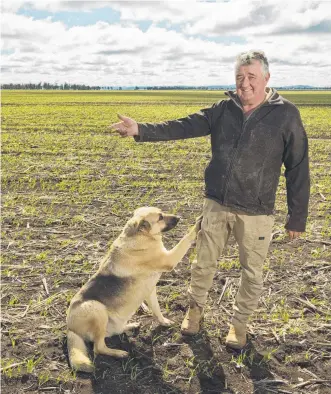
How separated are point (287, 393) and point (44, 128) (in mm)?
23783

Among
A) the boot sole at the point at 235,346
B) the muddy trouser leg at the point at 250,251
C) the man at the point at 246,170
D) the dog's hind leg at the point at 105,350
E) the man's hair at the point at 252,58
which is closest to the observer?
the man's hair at the point at 252,58

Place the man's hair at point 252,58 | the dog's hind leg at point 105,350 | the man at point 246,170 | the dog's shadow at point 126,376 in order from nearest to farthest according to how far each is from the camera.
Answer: the dog's shadow at point 126,376
the man's hair at point 252,58
the man at point 246,170
the dog's hind leg at point 105,350

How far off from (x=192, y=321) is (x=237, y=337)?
22.4 inches

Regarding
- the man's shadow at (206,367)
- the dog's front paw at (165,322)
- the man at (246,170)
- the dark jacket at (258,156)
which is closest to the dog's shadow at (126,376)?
the man's shadow at (206,367)

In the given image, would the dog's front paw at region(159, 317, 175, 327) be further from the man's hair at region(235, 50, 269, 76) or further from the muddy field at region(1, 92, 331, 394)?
the man's hair at region(235, 50, 269, 76)

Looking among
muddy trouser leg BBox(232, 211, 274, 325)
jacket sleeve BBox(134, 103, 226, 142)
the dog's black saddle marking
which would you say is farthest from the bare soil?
jacket sleeve BBox(134, 103, 226, 142)

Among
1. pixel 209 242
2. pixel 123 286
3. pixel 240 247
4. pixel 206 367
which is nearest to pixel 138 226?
pixel 123 286

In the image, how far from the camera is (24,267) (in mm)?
6477

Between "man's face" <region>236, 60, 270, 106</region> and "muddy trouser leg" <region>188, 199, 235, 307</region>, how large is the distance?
125 cm

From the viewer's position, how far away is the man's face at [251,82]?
4223 mm

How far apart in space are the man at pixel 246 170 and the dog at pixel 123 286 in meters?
0.46

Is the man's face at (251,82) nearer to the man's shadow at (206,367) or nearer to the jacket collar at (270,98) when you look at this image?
the jacket collar at (270,98)

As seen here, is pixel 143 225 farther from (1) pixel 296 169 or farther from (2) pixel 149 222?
(1) pixel 296 169

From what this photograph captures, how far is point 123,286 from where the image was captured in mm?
4727
